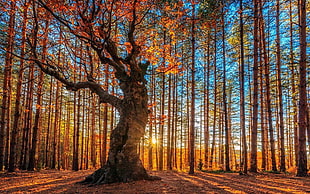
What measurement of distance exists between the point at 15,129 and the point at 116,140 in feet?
21.2

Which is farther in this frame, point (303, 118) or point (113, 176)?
point (303, 118)

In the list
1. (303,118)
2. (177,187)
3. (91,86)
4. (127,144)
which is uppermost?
(91,86)

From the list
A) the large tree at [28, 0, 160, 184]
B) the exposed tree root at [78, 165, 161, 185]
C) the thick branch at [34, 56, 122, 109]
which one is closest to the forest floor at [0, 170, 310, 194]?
the exposed tree root at [78, 165, 161, 185]

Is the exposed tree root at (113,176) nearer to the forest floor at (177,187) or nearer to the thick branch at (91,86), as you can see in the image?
the forest floor at (177,187)

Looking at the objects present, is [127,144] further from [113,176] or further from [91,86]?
[91,86]

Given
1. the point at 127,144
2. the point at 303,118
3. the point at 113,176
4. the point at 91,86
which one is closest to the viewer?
the point at 113,176

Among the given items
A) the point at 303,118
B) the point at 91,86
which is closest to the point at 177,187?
the point at 91,86

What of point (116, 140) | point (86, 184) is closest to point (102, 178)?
point (86, 184)

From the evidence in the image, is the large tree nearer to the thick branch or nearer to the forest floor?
the thick branch

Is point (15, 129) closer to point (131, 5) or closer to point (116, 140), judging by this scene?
point (116, 140)

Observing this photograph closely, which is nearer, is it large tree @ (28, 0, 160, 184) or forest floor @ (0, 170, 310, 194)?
forest floor @ (0, 170, 310, 194)

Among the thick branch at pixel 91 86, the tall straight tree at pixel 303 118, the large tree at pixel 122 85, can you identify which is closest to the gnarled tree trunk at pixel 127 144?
the large tree at pixel 122 85

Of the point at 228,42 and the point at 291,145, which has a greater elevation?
the point at 228,42

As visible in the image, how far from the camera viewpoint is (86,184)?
630 centimetres
